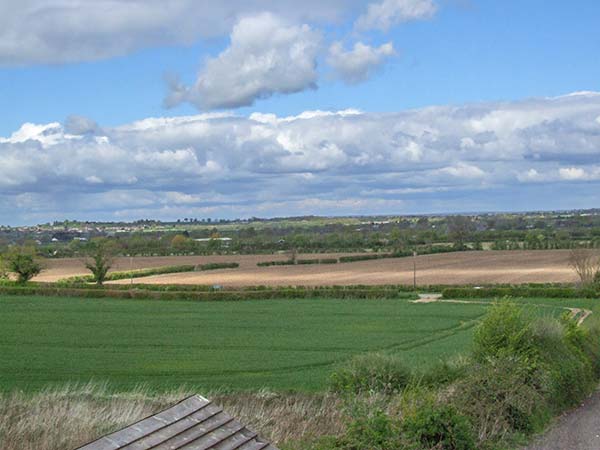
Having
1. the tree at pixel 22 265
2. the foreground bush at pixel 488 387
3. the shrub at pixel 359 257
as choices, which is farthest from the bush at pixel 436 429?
the shrub at pixel 359 257

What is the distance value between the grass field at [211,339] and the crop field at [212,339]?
0.05m

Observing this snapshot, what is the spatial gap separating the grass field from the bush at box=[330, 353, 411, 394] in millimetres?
4581

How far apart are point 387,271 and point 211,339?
53730mm

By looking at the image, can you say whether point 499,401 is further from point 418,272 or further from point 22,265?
point 418,272

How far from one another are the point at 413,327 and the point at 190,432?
42.7 m

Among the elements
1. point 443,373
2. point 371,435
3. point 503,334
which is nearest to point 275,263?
point 443,373

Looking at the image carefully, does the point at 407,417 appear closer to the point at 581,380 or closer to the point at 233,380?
the point at 581,380

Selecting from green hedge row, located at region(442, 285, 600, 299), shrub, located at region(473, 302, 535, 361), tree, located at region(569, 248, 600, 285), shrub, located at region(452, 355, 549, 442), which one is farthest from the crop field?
tree, located at region(569, 248, 600, 285)

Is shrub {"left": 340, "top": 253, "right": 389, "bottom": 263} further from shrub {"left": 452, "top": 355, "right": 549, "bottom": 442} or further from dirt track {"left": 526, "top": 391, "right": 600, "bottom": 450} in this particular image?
shrub {"left": 452, "top": 355, "right": 549, "bottom": 442}

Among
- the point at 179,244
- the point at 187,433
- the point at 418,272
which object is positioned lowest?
the point at 418,272

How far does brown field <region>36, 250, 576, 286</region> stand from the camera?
8375 centimetres

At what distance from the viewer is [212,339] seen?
4353cm

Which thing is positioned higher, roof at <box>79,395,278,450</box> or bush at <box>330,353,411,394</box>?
roof at <box>79,395,278,450</box>

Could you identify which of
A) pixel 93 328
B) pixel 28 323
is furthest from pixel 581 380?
pixel 28 323
